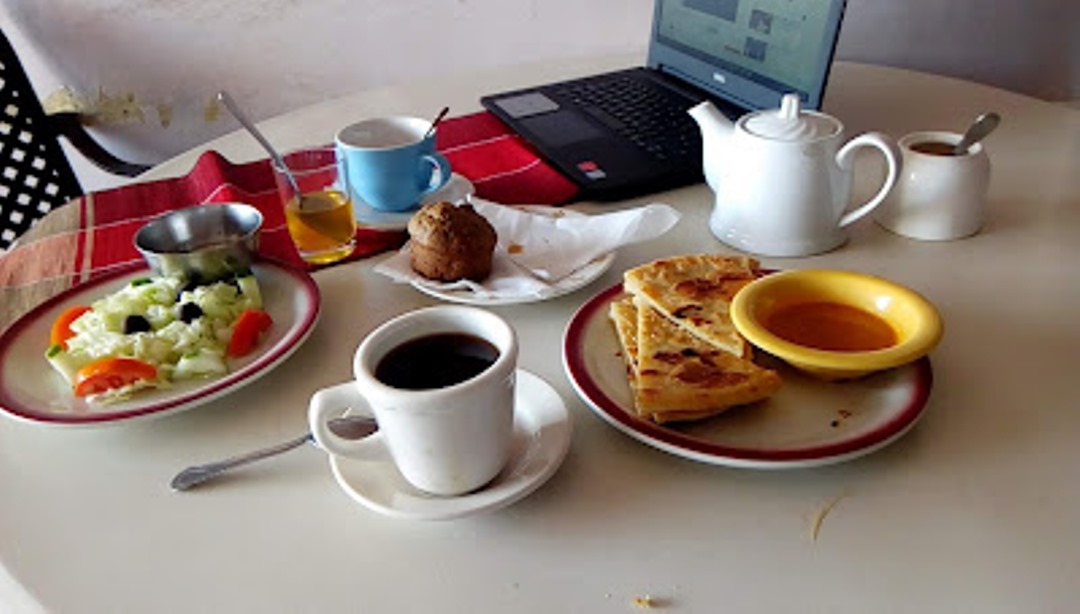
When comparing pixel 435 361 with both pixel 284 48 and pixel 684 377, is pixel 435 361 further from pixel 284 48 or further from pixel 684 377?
pixel 284 48

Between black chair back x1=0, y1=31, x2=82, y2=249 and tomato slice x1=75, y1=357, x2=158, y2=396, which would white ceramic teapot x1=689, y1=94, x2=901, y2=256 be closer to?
tomato slice x1=75, y1=357, x2=158, y2=396

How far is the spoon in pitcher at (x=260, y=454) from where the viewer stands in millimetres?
657

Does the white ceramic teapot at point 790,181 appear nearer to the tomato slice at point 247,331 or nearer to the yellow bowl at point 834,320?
the yellow bowl at point 834,320

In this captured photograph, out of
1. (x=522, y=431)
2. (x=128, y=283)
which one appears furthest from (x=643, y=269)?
(x=128, y=283)

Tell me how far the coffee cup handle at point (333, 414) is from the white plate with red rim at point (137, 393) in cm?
17

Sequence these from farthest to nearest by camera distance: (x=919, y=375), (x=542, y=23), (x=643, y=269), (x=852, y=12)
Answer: (x=542, y=23) < (x=852, y=12) < (x=643, y=269) < (x=919, y=375)

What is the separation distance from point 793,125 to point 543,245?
0.27m

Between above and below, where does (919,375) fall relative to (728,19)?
below

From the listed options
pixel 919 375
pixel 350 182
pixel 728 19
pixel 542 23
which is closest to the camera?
pixel 919 375

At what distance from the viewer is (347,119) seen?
137cm

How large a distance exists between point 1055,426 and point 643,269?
0.34 meters

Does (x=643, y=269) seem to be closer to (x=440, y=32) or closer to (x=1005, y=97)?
(x=1005, y=97)

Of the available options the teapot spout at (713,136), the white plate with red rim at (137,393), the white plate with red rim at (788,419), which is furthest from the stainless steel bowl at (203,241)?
the teapot spout at (713,136)

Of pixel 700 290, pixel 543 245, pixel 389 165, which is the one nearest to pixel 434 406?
pixel 700 290
